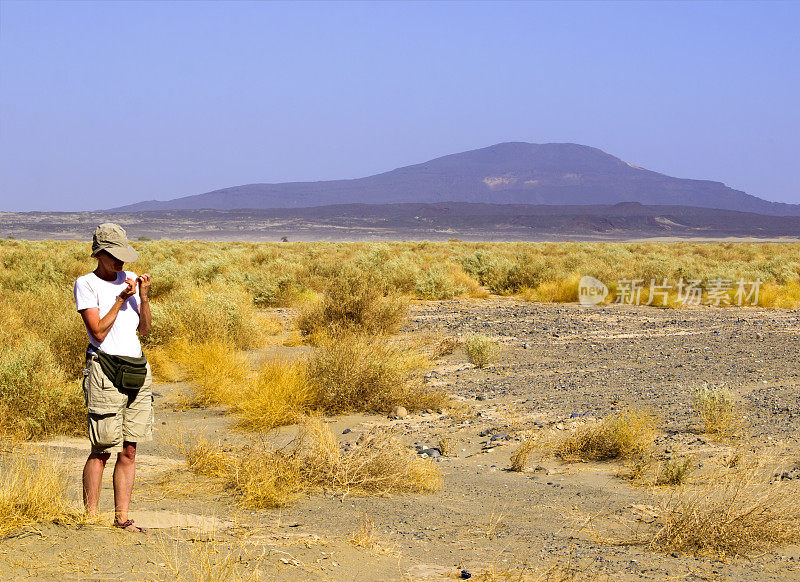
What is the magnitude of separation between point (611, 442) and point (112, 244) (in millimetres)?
4451


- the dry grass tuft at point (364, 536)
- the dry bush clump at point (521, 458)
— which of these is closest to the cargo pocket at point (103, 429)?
the dry grass tuft at point (364, 536)

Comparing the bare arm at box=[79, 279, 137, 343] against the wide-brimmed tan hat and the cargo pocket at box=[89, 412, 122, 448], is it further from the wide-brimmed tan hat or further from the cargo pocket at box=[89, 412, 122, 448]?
the cargo pocket at box=[89, 412, 122, 448]

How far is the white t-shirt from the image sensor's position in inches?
171

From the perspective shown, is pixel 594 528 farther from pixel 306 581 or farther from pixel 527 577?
pixel 306 581

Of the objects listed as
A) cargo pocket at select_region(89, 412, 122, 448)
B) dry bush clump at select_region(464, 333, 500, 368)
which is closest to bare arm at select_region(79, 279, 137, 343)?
cargo pocket at select_region(89, 412, 122, 448)

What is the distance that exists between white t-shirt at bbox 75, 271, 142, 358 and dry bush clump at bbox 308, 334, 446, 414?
3.81 meters

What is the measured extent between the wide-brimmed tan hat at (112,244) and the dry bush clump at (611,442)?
4.12 meters

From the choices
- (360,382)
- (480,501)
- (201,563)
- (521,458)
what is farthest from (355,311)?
(201,563)

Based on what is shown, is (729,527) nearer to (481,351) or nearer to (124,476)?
(124,476)

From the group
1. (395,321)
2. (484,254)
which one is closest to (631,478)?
(395,321)

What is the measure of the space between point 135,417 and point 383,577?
174 centimetres

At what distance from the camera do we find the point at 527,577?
3957 mm

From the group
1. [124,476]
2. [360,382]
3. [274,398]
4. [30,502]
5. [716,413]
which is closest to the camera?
[30,502]

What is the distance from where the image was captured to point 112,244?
439 centimetres
